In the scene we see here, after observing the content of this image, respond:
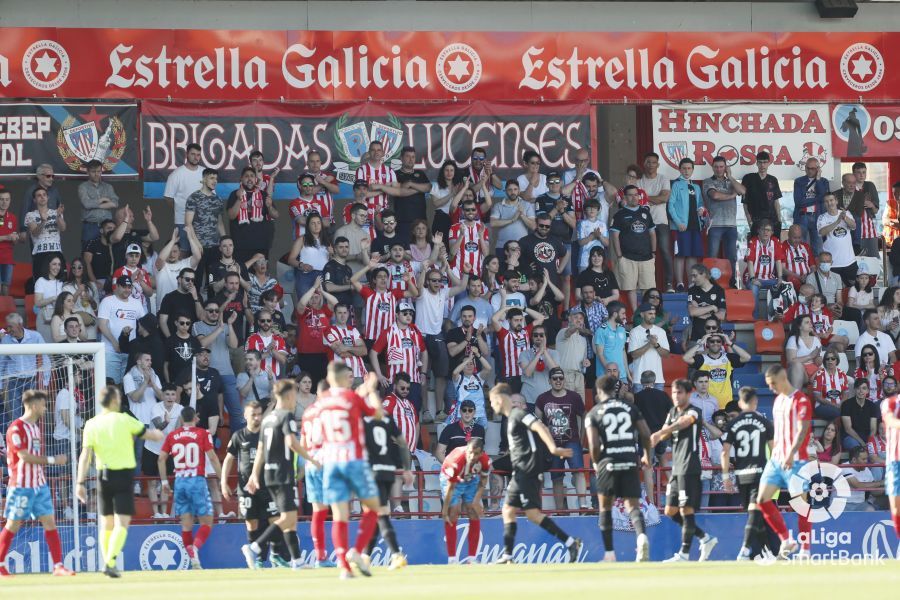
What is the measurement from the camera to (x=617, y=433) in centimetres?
1580

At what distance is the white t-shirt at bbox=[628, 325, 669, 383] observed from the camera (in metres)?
21.8

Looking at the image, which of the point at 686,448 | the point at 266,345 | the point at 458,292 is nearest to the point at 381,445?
the point at 686,448

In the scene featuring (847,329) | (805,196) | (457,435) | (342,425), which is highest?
(805,196)

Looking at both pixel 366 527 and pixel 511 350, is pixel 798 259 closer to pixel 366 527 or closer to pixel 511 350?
pixel 511 350

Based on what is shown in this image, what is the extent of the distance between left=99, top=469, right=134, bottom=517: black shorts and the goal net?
3339 millimetres

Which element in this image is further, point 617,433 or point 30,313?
point 30,313

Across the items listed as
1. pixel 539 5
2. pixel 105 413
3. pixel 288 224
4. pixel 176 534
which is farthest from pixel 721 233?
pixel 105 413

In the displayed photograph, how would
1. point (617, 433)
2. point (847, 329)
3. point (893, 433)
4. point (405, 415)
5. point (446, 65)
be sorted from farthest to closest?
1. point (446, 65)
2. point (847, 329)
3. point (405, 415)
4. point (617, 433)
5. point (893, 433)

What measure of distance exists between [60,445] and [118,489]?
15.5 ft

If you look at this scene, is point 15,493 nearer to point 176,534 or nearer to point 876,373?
point 176,534

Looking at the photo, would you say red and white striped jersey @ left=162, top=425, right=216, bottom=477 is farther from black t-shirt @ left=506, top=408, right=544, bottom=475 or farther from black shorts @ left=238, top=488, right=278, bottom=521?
black t-shirt @ left=506, top=408, right=544, bottom=475

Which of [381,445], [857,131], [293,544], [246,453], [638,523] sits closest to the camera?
[638,523]

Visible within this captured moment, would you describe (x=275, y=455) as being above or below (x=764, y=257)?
below

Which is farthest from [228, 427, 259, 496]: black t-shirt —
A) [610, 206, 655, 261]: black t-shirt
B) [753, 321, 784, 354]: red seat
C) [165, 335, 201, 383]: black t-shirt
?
[753, 321, 784, 354]: red seat
